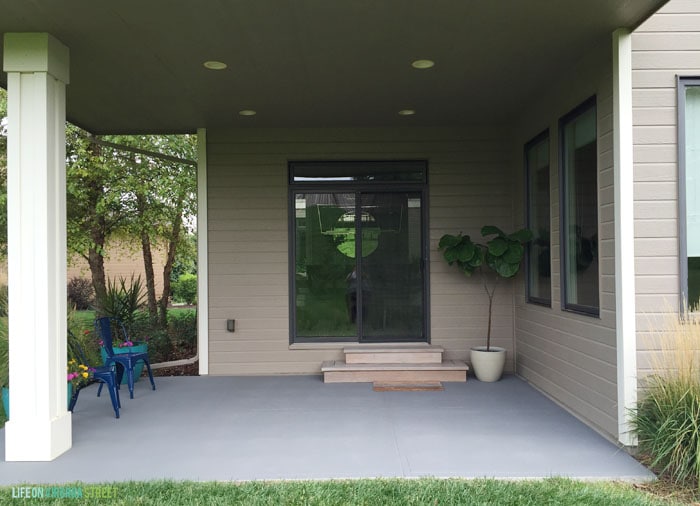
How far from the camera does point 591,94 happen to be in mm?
4070

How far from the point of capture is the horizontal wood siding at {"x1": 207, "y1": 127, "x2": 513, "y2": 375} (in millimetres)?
6230

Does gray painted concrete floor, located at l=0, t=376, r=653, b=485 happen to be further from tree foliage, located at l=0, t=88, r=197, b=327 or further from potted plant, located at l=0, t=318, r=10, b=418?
tree foliage, located at l=0, t=88, r=197, b=327

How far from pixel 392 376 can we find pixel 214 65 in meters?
3.44

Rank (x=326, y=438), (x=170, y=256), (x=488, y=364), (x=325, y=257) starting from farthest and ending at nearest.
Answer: (x=170, y=256) < (x=325, y=257) < (x=488, y=364) < (x=326, y=438)

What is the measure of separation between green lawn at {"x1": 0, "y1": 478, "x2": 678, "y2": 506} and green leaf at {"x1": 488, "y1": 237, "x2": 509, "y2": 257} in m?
2.77

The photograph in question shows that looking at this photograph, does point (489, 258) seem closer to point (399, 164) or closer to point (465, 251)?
point (465, 251)

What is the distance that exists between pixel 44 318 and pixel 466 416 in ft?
10.3

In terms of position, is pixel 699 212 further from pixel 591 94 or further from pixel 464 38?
pixel 464 38

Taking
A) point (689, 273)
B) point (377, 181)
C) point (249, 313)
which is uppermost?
point (377, 181)

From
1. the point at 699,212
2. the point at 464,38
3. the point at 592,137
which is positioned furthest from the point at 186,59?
the point at 699,212

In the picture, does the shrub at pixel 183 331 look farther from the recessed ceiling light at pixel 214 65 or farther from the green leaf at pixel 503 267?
the recessed ceiling light at pixel 214 65

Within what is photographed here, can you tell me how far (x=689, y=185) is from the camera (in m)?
3.66

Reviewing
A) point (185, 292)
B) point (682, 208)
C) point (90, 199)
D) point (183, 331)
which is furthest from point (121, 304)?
point (185, 292)

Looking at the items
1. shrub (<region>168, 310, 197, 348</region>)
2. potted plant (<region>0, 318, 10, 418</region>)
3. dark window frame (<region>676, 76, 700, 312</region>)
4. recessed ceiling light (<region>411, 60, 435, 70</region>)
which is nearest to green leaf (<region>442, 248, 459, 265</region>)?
recessed ceiling light (<region>411, 60, 435, 70</region>)
